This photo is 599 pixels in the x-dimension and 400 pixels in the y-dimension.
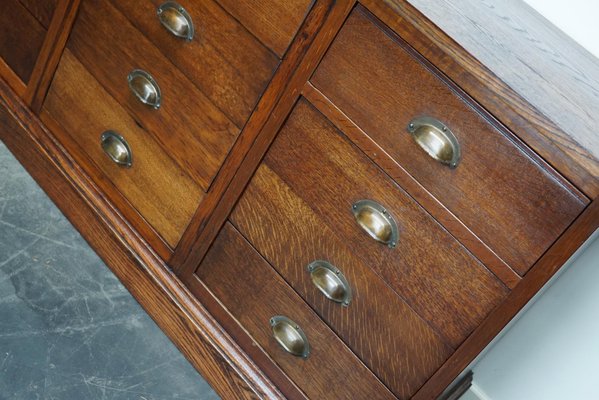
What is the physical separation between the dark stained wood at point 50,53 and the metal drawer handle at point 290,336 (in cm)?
76

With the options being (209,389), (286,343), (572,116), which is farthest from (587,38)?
(209,389)

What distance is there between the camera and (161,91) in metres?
1.67

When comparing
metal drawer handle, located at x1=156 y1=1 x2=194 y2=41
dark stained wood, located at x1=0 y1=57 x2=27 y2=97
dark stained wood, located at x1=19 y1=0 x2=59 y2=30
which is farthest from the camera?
dark stained wood, located at x1=0 y1=57 x2=27 y2=97

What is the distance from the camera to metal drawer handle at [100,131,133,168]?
1.77m

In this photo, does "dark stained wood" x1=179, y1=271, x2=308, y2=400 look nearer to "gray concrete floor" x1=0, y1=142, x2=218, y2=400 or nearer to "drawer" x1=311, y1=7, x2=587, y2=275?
"gray concrete floor" x1=0, y1=142, x2=218, y2=400

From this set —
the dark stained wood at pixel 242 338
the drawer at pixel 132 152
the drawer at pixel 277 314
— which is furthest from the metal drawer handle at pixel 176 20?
the dark stained wood at pixel 242 338

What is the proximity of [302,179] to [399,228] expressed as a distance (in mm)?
209

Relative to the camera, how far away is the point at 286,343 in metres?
1.60

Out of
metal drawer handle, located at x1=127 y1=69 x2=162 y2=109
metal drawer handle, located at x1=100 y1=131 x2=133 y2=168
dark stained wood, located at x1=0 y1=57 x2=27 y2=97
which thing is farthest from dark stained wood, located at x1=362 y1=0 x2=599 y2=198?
dark stained wood, located at x1=0 y1=57 x2=27 y2=97

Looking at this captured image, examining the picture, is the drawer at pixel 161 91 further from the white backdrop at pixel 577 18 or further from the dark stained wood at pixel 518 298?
the white backdrop at pixel 577 18

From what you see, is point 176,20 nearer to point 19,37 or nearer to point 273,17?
point 273,17

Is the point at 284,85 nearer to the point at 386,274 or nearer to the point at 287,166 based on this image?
the point at 287,166

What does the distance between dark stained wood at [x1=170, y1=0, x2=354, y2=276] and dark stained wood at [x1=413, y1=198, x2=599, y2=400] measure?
1.63 feet

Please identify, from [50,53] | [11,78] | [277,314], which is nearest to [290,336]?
[277,314]
